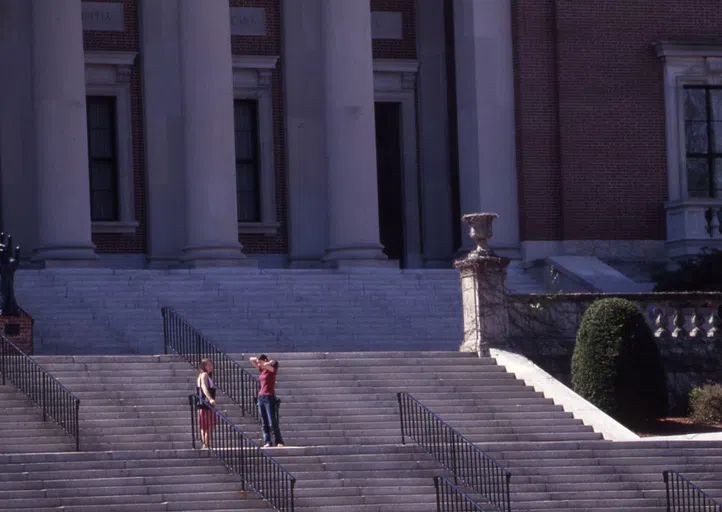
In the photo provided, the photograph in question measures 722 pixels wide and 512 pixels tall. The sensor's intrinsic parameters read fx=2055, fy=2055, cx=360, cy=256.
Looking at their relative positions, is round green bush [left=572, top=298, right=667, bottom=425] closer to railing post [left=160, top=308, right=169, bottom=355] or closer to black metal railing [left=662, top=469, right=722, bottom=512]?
black metal railing [left=662, top=469, right=722, bottom=512]

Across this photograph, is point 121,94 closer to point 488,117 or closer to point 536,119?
point 488,117

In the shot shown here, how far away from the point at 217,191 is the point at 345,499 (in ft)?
52.8

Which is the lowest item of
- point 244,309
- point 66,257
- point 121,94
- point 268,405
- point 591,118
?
point 268,405

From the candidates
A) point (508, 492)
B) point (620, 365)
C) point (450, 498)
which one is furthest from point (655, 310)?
point (450, 498)

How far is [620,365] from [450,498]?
685 centimetres

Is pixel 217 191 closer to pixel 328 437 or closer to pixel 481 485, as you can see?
pixel 328 437

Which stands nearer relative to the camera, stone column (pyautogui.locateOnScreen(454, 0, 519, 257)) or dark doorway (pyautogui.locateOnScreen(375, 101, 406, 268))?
stone column (pyautogui.locateOnScreen(454, 0, 519, 257))

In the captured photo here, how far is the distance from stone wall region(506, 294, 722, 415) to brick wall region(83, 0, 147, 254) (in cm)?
Answer: 1225

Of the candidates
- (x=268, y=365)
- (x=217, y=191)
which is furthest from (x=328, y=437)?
(x=217, y=191)

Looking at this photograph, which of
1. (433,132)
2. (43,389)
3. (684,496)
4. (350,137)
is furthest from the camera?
(433,132)

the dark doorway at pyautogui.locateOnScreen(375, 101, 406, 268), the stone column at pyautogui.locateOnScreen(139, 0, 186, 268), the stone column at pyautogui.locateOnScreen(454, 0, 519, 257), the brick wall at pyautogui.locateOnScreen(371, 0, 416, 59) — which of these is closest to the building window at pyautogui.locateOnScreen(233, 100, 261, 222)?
the stone column at pyautogui.locateOnScreen(139, 0, 186, 268)

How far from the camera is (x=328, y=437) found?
29.9 metres

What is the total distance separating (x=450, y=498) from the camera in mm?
26375

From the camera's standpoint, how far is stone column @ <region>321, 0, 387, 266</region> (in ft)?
140
